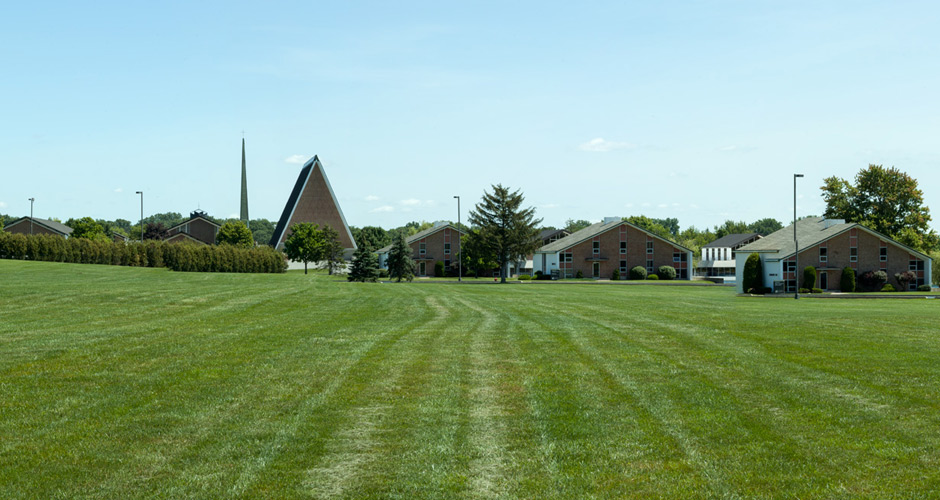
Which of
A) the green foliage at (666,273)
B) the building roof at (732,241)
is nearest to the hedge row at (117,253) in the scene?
the green foliage at (666,273)

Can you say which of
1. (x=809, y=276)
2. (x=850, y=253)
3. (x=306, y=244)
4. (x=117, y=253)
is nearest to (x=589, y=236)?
(x=850, y=253)

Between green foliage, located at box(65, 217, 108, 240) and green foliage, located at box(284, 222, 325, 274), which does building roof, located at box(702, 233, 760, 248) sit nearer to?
green foliage, located at box(284, 222, 325, 274)

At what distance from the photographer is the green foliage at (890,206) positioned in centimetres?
8200

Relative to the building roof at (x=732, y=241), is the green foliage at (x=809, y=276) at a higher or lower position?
lower

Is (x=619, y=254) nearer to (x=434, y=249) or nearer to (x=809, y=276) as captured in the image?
(x=434, y=249)

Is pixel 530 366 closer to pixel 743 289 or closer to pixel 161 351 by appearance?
pixel 161 351

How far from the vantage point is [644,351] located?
48.1ft

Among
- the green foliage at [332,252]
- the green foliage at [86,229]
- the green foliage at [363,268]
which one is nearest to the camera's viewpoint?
the green foliage at [363,268]

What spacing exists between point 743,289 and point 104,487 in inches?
2300

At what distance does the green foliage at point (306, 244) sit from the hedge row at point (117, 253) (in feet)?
84.3

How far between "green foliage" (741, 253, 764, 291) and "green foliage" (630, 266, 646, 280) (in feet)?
98.5

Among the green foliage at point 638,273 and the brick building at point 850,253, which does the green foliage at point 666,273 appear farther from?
the brick building at point 850,253

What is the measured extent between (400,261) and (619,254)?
1334 inches

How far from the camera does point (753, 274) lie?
194 feet
